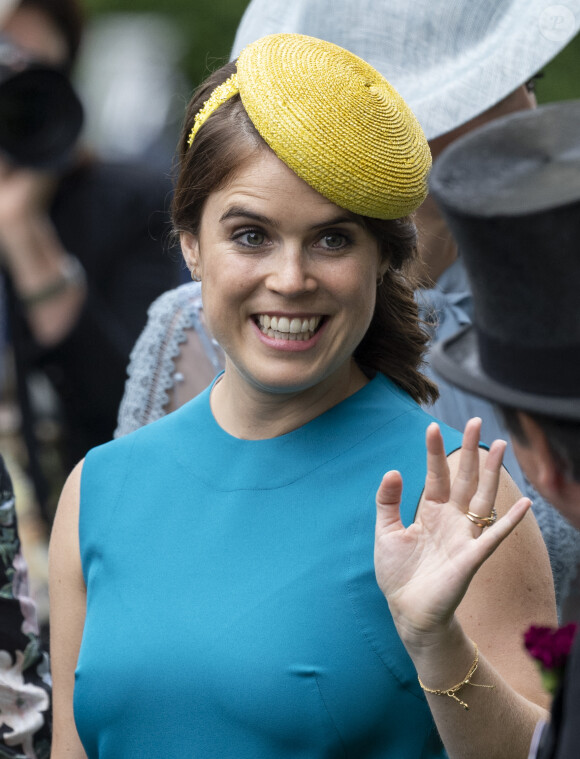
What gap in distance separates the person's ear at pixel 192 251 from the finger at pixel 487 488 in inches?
33.4

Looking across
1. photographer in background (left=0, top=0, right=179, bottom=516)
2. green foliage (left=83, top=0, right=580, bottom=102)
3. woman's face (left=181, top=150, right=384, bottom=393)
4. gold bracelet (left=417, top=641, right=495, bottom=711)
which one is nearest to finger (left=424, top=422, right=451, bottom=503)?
gold bracelet (left=417, top=641, right=495, bottom=711)

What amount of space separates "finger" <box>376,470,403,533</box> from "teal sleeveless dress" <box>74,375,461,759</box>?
0.46 ft

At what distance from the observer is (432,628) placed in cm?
193

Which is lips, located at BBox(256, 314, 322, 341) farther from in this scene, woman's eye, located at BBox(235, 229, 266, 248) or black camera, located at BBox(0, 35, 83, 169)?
black camera, located at BBox(0, 35, 83, 169)

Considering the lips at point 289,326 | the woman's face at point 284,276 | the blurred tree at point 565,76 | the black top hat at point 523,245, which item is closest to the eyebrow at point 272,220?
the woman's face at point 284,276

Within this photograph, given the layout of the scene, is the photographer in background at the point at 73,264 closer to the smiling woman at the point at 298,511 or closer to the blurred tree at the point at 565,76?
the smiling woman at the point at 298,511

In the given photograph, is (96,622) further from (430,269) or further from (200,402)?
(430,269)

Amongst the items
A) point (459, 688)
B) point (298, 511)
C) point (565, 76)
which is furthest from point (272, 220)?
point (565, 76)

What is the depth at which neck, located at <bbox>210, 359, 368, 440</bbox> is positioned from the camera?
2512mm

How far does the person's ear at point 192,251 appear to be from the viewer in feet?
8.52

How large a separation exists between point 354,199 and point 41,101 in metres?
1.37

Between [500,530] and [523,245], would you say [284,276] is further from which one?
[523,245]

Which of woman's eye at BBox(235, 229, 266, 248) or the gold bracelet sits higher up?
woman's eye at BBox(235, 229, 266, 248)

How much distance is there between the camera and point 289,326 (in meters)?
2.38
